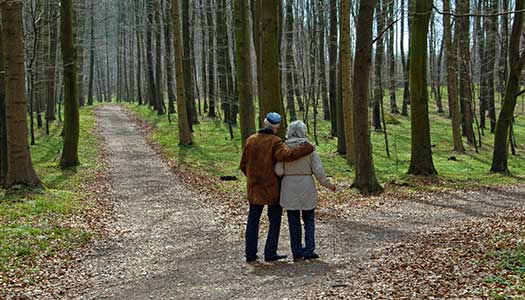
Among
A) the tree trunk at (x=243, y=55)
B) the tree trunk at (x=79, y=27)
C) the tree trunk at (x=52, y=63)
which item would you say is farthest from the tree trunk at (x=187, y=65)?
the tree trunk at (x=243, y=55)

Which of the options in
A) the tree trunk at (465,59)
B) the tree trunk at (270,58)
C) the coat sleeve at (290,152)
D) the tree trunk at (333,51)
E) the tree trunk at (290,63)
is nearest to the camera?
the coat sleeve at (290,152)

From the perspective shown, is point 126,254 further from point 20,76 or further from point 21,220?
point 20,76

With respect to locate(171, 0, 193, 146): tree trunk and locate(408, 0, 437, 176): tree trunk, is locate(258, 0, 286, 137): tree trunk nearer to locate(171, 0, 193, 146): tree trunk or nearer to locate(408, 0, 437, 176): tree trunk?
locate(408, 0, 437, 176): tree trunk

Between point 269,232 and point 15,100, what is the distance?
7.99 meters

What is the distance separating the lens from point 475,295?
17.8 feet

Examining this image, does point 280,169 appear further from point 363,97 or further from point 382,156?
point 382,156

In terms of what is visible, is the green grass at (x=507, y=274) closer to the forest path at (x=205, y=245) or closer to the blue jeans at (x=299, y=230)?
the forest path at (x=205, y=245)

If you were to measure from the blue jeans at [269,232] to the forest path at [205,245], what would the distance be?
0.20m

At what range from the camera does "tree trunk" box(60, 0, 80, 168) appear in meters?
17.0

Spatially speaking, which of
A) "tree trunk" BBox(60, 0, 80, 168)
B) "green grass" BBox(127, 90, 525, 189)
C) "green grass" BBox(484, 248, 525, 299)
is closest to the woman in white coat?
"green grass" BBox(484, 248, 525, 299)

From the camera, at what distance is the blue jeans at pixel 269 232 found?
290 inches

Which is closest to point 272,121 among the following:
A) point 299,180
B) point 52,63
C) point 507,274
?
point 299,180

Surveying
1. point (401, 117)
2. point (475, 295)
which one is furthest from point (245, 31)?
point (401, 117)

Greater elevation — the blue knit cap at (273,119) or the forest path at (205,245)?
the blue knit cap at (273,119)
